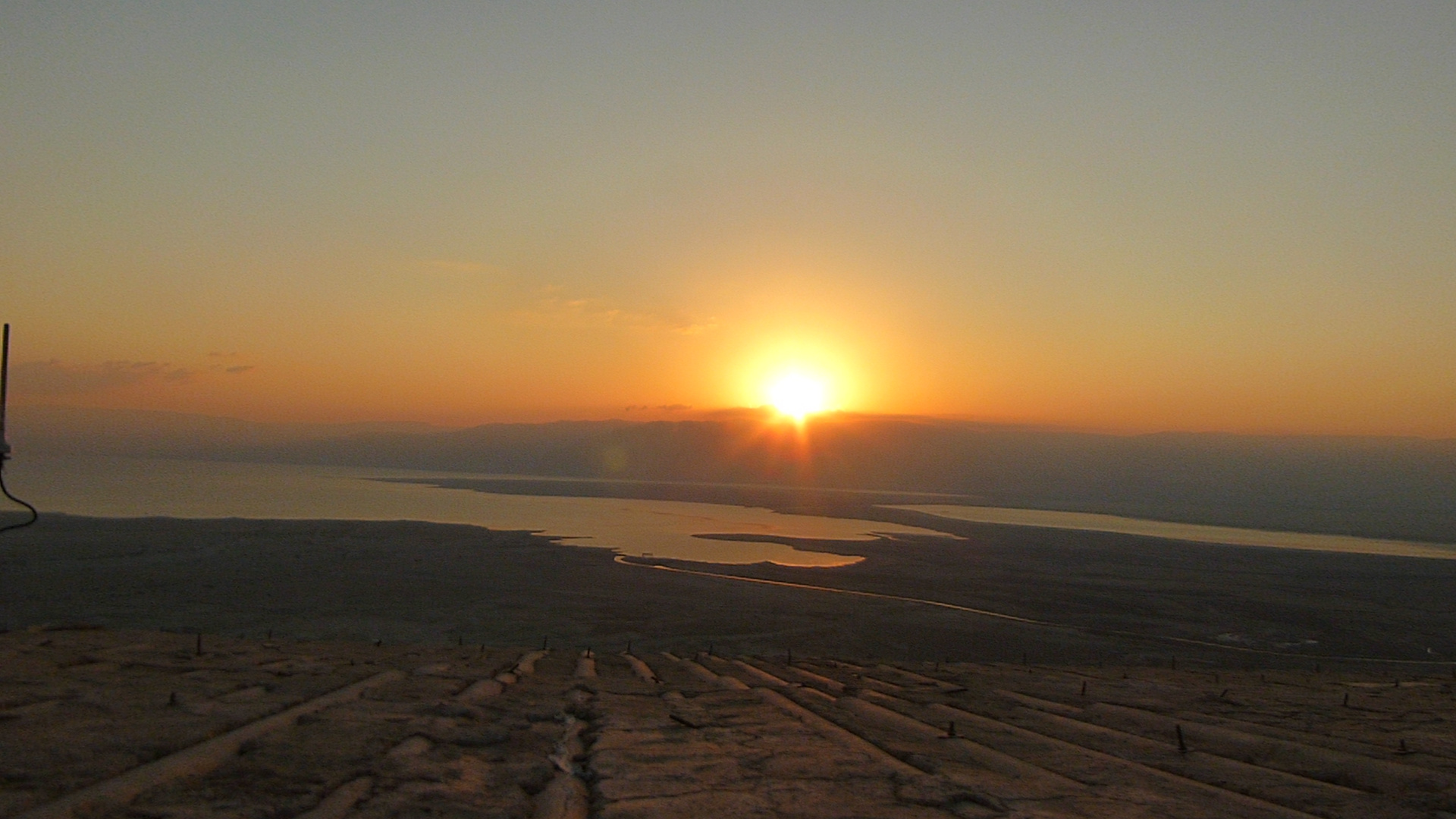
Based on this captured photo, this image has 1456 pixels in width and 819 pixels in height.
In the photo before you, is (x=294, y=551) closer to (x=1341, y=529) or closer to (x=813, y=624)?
(x=813, y=624)

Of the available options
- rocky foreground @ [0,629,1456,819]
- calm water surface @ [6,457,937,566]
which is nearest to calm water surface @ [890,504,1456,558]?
calm water surface @ [6,457,937,566]

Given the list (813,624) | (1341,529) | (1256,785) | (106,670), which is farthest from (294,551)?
(1341,529)

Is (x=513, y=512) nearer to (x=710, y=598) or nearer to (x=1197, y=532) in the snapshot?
(x=710, y=598)

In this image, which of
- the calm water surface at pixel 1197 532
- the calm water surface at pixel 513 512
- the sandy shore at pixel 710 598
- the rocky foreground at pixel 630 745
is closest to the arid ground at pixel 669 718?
the rocky foreground at pixel 630 745

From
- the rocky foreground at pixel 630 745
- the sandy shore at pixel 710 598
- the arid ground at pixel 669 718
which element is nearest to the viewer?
the rocky foreground at pixel 630 745

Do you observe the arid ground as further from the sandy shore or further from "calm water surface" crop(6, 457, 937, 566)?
"calm water surface" crop(6, 457, 937, 566)

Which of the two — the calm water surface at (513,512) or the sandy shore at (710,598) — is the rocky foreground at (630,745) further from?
the calm water surface at (513,512)

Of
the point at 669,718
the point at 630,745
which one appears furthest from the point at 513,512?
the point at 630,745
